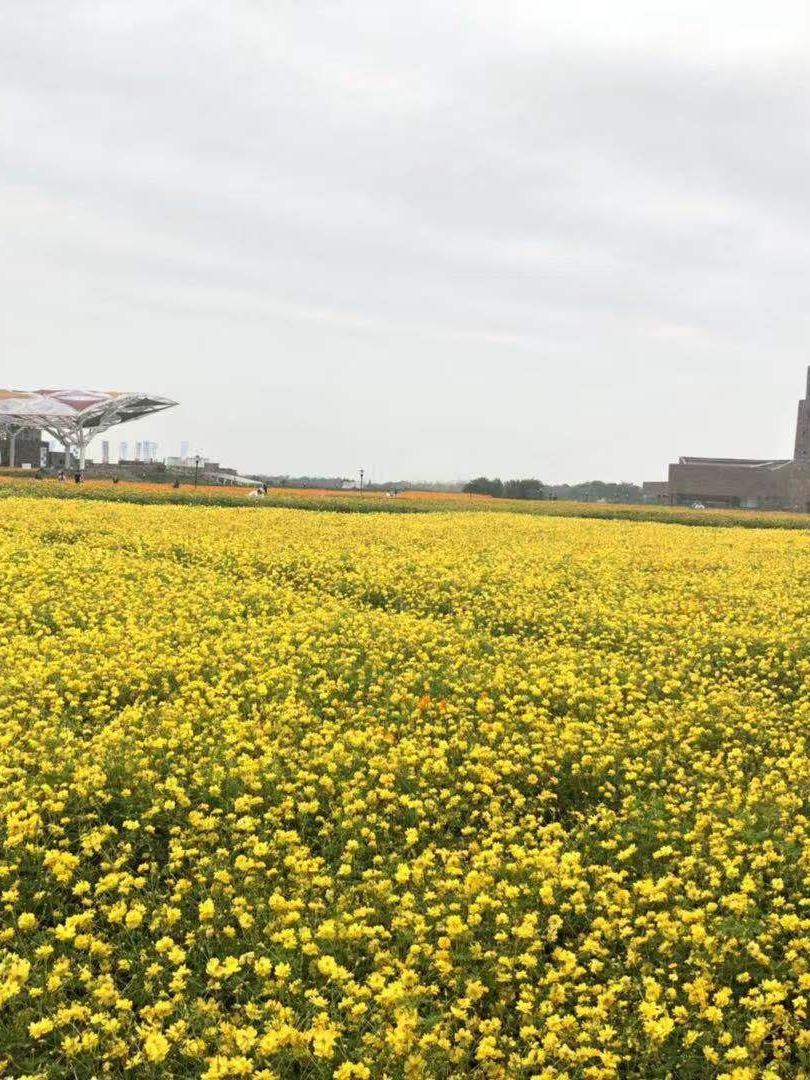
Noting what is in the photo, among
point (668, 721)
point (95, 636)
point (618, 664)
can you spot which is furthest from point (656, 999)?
point (95, 636)

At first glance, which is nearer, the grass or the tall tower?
the grass

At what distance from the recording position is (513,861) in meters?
5.45

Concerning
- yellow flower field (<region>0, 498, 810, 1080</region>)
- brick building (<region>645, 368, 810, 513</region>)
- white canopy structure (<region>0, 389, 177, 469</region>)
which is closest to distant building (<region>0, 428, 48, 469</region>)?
white canopy structure (<region>0, 389, 177, 469</region>)

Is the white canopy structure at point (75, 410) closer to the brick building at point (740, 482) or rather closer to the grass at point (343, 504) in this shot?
the grass at point (343, 504)

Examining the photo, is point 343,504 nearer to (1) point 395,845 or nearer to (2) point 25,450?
(1) point 395,845

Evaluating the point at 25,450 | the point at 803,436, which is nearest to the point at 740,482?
the point at 803,436

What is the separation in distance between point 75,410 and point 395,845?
3027 inches

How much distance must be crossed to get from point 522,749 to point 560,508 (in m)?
42.9

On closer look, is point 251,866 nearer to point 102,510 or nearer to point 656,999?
point 656,999

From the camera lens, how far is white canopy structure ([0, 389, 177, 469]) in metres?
75.2

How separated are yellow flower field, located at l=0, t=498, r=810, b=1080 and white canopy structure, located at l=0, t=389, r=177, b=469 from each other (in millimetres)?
69518

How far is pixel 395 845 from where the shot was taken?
5.64 meters

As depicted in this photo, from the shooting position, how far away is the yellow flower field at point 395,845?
12.8 ft

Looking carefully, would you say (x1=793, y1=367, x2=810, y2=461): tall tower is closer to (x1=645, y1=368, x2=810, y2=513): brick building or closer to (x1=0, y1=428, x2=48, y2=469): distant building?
(x1=645, y1=368, x2=810, y2=513): brick building
